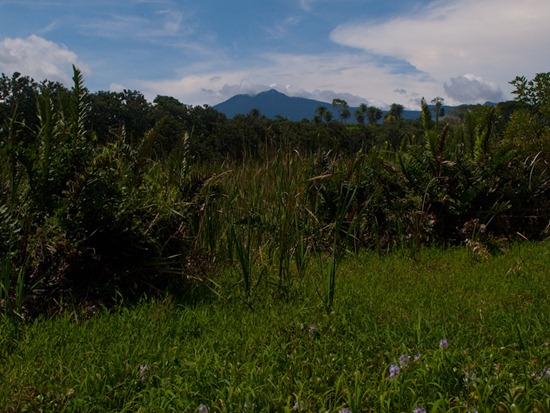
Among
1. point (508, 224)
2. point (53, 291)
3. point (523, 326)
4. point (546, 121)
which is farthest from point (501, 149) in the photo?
point (53, 291)

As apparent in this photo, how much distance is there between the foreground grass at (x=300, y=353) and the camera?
2266mm

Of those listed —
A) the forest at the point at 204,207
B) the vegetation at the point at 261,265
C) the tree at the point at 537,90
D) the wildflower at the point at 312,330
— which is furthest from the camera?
the tree at the point at 537,90

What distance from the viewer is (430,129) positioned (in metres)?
6.12

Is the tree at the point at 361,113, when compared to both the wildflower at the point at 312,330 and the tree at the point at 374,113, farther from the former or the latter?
the wildflower at the point at 312,330

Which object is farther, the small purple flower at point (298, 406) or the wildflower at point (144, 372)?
the wildflower at point (144, 372)

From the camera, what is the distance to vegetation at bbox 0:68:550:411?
2.40 m

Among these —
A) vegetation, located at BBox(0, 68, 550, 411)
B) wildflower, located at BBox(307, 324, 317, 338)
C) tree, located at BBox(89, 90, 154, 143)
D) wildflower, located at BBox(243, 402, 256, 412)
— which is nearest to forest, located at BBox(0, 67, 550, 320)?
vegetation, located at BBox(0, 68, 550, 411)

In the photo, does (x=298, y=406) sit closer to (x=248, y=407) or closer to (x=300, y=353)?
(x=248, y=407)

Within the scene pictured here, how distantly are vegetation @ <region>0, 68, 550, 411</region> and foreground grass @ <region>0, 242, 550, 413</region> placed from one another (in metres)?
0.01

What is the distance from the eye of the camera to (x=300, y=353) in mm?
2748

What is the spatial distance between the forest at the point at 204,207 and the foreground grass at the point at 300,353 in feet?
0.91

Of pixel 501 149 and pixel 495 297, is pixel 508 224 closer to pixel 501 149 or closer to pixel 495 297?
pixel 501 149

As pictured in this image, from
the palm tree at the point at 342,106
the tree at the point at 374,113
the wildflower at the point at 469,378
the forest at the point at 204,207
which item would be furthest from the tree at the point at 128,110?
the tree at the point at 374,113

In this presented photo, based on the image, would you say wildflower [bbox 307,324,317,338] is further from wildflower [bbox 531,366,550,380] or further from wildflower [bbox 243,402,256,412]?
wildflower [bbox 531,366,550,380]
